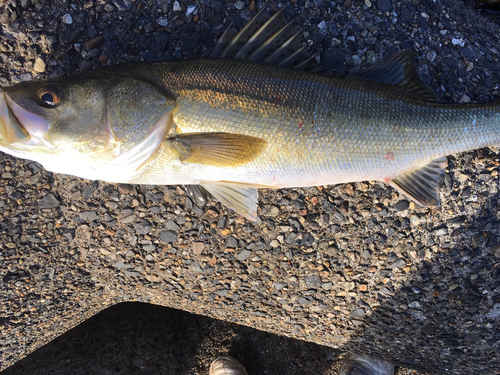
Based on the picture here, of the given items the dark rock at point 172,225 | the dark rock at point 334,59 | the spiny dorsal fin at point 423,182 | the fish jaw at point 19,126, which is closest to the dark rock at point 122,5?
the fish jaw at point 19,126

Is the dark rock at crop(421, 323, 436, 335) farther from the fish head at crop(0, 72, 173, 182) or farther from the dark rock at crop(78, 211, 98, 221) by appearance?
the dark rock at crop(78, 211, 98, 221)

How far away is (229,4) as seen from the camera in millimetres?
2463

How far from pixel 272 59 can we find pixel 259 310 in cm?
201

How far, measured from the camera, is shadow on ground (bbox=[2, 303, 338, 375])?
2990mm

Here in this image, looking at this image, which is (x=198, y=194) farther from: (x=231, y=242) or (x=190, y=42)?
(x=190, y=42)

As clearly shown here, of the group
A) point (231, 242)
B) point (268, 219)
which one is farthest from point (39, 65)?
point (268, 219)

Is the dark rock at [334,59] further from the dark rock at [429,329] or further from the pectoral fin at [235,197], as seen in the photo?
the dark rock at [429,329]

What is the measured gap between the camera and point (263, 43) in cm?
218

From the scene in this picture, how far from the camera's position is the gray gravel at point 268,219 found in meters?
2.44

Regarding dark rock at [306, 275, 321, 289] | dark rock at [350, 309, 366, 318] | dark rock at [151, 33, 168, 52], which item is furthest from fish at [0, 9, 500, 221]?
dark rock at [350, 309, 366, 318]

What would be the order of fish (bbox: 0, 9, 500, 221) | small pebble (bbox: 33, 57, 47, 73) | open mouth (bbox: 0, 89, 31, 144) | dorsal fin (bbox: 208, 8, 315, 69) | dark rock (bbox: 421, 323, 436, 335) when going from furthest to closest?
1. dark rock (bbox: 421, 323, 436, 335)
2. small pebble (bbox: 33, 57, 47, 73)
3. dorsal fin (bbox: 208, 8, 315, 69)
4. fish (bbox: 0, 9, 500, 221)
5. open mouth (bbox: 0, 89, 31, 144)

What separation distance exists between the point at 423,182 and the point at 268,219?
1.14 meters

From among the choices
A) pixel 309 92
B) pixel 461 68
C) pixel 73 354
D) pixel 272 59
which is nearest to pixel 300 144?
pixel 309 92

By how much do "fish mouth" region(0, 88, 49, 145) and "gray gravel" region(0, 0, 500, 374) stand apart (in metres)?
0.66
